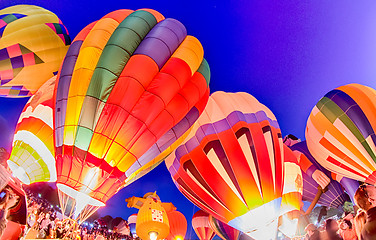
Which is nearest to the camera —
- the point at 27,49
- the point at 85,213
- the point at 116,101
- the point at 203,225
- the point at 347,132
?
the point at 116,101

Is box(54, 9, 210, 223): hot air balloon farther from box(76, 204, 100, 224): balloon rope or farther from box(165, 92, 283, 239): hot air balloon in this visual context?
box(165, 92, 283, 239): hot air balloon

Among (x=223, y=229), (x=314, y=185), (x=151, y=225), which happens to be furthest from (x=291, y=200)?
(x=151, y=225)

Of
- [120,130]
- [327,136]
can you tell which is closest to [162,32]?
[120,130]

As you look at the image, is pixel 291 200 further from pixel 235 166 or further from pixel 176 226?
pixel 176 226

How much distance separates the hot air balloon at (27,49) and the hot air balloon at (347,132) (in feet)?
22.0

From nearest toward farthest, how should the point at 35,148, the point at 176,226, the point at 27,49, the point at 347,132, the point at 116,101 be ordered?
1. the point at 116,101
2. the point at 35,148
3. the point at 27,49
4. the point at 347,132
5. the point at 176,226

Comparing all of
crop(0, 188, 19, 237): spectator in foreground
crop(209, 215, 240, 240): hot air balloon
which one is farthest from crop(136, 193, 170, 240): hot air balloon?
crop(0, 188, 19, 237): spectator in foreground

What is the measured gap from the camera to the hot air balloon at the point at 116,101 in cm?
389

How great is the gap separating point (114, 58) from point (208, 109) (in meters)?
2.83

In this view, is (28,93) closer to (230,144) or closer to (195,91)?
(195,91)

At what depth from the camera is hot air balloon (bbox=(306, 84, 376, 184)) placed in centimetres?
581

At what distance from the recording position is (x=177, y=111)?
15.0ft

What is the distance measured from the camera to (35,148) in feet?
16.2

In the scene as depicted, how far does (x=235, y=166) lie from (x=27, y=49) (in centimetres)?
521
